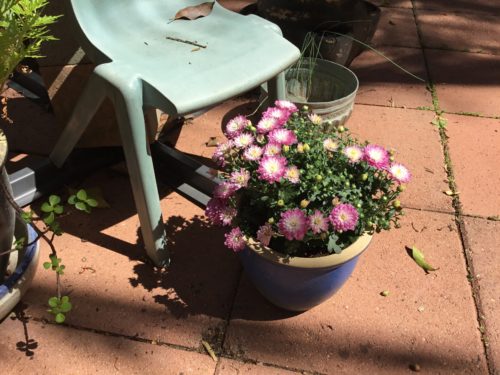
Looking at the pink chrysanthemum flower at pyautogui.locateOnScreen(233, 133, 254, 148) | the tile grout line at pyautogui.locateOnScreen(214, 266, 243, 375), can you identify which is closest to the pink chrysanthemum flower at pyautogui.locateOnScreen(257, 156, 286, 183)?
the pink chrysanthemum flower at pyautogui.locateOnScreen(233, 133, 254, 148)

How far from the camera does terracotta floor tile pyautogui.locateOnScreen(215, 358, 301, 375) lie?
4.68 ft

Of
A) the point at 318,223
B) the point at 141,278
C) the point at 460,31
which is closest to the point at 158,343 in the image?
the point at 141,278

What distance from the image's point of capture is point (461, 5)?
3.65 meters

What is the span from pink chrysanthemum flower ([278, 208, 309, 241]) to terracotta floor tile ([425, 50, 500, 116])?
5.32 ft

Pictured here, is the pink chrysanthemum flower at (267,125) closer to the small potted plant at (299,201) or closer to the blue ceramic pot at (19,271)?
the small potted plant at (299,201)

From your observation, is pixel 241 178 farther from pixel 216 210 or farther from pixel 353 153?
pixel 353 153

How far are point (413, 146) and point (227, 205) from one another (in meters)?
1.20

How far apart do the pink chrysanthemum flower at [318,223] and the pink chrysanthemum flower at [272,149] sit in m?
0.21

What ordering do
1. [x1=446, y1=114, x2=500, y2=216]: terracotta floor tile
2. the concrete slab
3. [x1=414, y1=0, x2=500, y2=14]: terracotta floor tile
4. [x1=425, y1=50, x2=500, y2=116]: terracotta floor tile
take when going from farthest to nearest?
1. [x1=414, y1=0, x2=500, y2=14]: terracotta floor tile
2. [x1=425, y1=50, x2=500, y2=116]: terracotta floor tile
3. the concrete slab
4. [x1=446, y1=114, x2=500, y2=216]: terracotta floor tile

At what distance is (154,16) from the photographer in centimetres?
181

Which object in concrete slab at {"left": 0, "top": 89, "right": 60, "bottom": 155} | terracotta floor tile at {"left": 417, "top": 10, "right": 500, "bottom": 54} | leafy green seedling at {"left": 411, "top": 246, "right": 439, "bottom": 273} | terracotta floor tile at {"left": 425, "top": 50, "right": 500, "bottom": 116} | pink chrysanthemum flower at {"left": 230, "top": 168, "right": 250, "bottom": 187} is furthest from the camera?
terracotta floor tile at {"left": 417, "top": 10, "right": 500, "bottom": 54}

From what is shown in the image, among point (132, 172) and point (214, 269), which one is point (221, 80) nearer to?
point (132, 172)

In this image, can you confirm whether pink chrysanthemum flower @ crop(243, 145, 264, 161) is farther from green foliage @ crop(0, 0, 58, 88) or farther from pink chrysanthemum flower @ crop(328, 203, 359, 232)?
green foliage @ crop(0, 0, 58, 88)

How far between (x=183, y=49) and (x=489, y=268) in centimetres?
127
